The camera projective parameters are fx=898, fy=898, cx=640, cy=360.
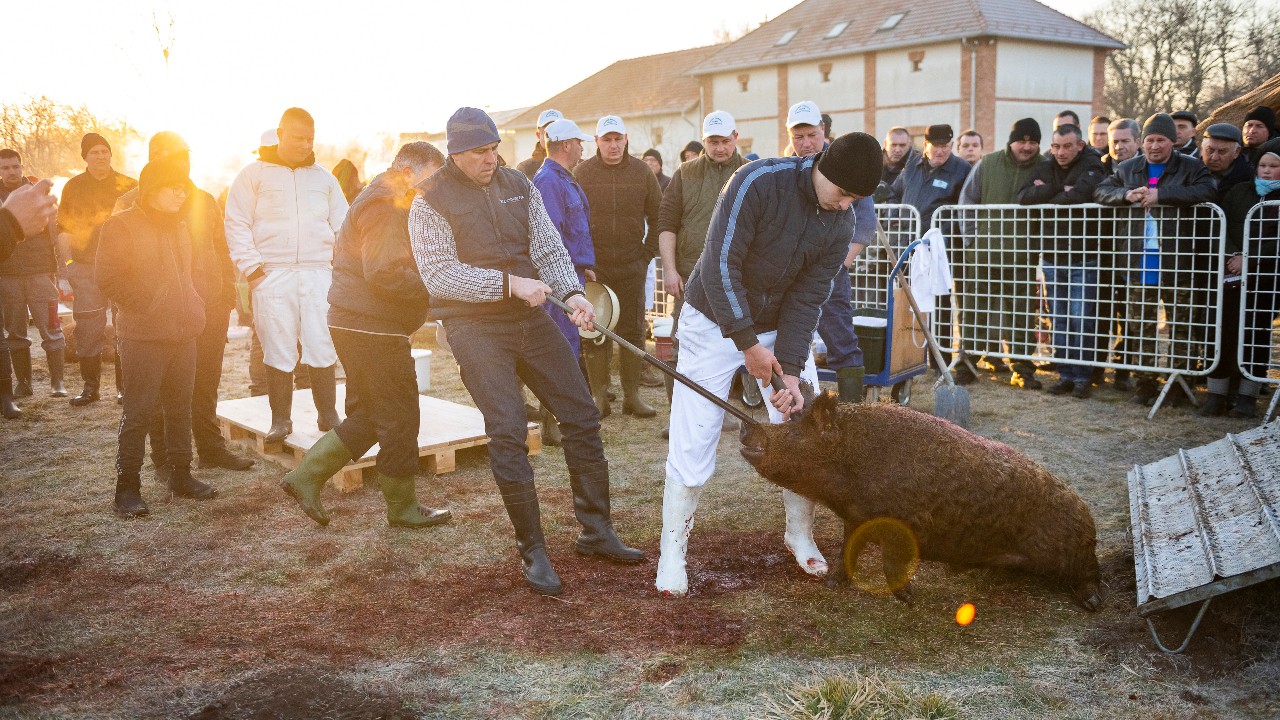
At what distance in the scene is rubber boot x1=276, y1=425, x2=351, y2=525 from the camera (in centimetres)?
521

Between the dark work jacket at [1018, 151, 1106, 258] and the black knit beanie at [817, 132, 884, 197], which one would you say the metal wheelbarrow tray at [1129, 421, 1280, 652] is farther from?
the dark work jacket at [1018, 151, 1106, 258]

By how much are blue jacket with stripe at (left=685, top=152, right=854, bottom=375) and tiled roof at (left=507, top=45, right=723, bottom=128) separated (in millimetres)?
40124

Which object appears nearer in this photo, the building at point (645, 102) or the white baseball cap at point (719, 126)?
the white baseball cap at point (719, 126)

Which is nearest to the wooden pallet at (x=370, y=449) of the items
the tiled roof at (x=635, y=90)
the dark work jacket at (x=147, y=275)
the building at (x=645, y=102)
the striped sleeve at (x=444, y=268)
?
the dark work jacket at (x=147, y=275)

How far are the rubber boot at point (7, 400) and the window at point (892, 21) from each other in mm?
34260

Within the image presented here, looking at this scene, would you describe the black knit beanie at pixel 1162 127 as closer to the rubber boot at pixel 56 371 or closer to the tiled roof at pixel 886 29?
the rubber boot at pixel 56 371

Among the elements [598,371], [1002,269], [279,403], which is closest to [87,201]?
[279,403]

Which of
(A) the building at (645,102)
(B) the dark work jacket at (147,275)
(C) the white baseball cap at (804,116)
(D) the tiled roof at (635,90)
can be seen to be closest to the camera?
(B) the dark work jacket at (147,275)

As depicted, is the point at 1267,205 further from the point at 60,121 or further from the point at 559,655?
the point at 60,121

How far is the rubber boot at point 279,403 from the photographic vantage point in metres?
6.43

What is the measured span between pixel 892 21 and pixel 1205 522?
3554cm

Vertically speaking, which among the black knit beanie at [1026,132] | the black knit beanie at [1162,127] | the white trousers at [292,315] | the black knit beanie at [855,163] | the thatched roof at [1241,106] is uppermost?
the thatched roof at [1241,106]

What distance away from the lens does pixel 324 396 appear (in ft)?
21.4

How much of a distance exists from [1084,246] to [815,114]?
3.21m
